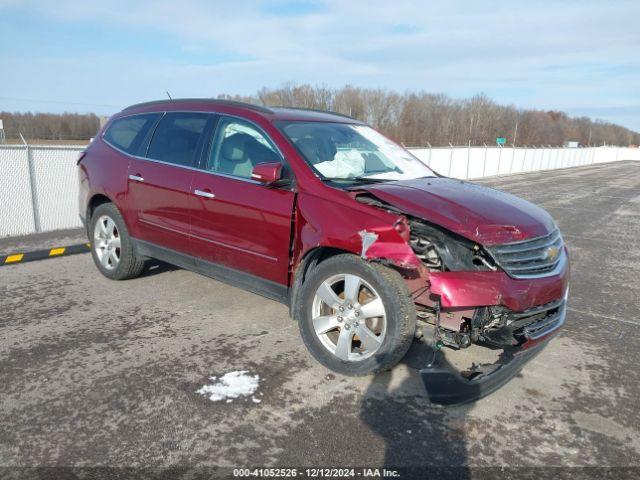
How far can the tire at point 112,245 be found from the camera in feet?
17.4

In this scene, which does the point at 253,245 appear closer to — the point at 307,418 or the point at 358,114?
the point at 307,418

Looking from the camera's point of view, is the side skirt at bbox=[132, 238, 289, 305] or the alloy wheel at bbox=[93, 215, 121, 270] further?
the alloy wheel at bbox=[93, 215, 121, 270]

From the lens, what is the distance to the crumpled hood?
322 centimetres

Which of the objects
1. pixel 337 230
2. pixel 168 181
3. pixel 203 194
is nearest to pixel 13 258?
pixel 168 181

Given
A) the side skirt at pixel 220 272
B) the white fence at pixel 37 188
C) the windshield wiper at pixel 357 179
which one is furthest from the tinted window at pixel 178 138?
the white fence at pixel 37 188

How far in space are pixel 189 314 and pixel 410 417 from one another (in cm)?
239

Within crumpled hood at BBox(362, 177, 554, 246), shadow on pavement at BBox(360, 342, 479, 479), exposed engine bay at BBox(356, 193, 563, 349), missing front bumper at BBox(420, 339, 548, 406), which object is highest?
crumpled hood at BBox(362, 177, 554, 246)

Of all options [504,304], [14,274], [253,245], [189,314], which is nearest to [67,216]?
[14,274]

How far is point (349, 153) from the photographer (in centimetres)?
441

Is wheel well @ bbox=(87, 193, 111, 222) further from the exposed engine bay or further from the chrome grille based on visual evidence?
the chrome grille

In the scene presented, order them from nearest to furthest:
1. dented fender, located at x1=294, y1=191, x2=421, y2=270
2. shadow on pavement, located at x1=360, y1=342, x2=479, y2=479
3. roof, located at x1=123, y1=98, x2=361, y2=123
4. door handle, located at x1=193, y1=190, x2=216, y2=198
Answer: shadow on pavement, located at x1=360, y1=342, x2=479, y2=479
dented fender, located at x1=294, y1=191, x2=421, y2=270
door handle, located at x1=193, y1=190, x2=216, y2=198
roof, located at x1=123, y1=98, x2=361, y2=123

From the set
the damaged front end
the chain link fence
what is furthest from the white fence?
the damaged front end

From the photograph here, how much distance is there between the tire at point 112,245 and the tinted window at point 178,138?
879mm

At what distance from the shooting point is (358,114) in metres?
75.4
